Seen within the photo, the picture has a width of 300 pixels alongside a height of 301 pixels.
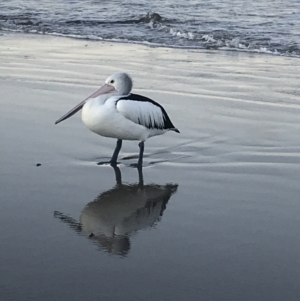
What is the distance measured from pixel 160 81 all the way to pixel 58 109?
2.27 metres

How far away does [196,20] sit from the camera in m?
17.1

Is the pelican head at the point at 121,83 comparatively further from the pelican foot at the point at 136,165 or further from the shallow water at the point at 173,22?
the shallow water at the point at 173,22

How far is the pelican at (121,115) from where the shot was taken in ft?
17.3

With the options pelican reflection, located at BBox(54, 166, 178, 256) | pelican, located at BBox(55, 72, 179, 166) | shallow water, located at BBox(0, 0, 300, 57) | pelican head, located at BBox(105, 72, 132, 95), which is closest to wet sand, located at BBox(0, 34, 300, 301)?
pelican reflection, located at BBox(54, 166, 178, 256)

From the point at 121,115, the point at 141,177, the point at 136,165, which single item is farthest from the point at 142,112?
the point at 141,177

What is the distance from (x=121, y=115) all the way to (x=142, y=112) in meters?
0.22

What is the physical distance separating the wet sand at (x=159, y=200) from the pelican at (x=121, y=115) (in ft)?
0.73

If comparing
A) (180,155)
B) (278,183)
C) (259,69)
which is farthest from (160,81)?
(278,183)

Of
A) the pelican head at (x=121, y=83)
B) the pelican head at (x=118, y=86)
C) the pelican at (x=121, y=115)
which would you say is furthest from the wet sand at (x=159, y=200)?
the pelican head at (x=121, y=83)

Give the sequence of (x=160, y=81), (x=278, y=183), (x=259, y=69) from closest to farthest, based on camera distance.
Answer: (x=278, y=183) < (x=160, y=81) < (x=259, y=69)

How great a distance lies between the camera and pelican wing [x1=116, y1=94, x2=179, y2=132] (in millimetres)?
5352

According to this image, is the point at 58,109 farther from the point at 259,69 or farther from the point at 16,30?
the point at 16,30

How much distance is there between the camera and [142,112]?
5484 millimetres

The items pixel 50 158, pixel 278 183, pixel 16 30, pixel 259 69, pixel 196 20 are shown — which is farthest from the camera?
pixel 196 20
